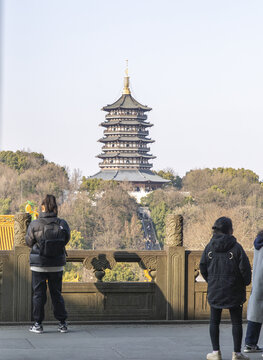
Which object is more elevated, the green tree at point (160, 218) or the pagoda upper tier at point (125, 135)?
the pagoda upper tier at point (125, 135)

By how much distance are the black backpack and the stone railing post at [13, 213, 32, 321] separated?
34.6 inches

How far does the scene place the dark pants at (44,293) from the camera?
822 cm

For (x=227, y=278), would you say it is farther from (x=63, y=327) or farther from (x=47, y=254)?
(x=63, y=327)

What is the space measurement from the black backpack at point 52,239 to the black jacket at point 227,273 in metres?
1.73

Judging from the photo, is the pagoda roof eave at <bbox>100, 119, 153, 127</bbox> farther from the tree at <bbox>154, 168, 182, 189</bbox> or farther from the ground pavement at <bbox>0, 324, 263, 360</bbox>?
the ground pavement at <bbox>0, 324, 263, 360</bbox>

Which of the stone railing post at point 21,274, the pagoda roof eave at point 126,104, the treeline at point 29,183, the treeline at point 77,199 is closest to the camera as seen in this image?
the stone railing post at point 21,274

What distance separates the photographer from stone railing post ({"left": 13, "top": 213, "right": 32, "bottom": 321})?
8930 millimetres

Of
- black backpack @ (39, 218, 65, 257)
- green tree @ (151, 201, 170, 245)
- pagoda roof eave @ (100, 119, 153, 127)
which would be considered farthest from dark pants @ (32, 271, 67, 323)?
pagoda roof eave @ (100, 119, 153, 127)

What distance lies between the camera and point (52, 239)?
808 centimetres

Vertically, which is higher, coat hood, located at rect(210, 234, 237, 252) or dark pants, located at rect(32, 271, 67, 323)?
coat hood, located at rect(210, 234, 237, 252)

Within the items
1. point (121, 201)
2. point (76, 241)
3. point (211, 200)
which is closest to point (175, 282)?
point (76, 241)

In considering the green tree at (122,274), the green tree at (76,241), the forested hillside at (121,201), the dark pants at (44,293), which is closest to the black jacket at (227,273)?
the dark pants at (44,293)

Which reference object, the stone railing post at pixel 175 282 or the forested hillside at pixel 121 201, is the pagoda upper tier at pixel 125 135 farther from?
the stone railing post at pixel 175 282

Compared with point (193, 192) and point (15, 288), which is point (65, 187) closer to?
point (193, 192)
